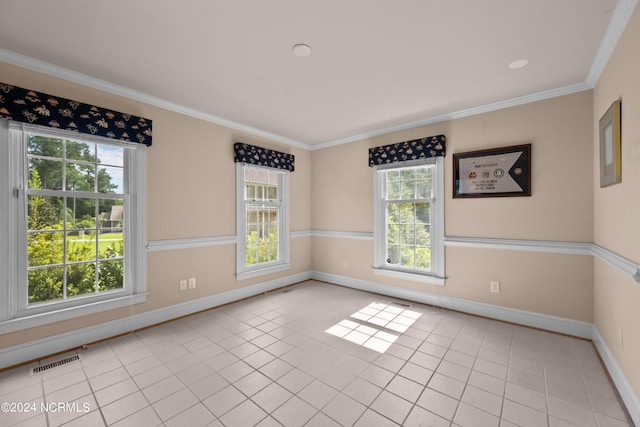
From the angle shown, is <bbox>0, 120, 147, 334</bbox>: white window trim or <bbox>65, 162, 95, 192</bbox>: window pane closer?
<bbox>0, 120, 147, 334</bbox>: white window trim

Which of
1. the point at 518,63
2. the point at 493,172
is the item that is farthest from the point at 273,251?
the point at 518,63

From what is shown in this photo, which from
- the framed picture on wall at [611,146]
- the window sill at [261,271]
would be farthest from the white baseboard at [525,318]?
the framed picture on wall at [611,146]

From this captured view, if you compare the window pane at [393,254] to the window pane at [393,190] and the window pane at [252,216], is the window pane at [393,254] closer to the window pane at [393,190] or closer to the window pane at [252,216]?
the window pane at [393,190]

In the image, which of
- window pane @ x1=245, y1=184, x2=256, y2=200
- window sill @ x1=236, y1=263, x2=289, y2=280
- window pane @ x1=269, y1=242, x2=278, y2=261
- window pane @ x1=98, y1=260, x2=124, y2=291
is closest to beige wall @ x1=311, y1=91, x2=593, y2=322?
window sill @ x1=236, y1=263, x2=289, y2=280

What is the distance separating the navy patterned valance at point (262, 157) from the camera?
391 cm

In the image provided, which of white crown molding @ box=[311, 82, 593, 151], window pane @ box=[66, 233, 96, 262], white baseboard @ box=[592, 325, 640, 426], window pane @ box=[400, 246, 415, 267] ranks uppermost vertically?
white crown molding @ box=[311, 82, 593, 151]

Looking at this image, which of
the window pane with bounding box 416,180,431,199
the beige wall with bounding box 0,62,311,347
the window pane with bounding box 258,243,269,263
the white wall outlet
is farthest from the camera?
the window pane with bounding box 258,243,269,263

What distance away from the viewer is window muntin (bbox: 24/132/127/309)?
2445 mm

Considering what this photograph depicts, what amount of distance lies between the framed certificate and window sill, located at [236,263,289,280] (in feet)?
9.60

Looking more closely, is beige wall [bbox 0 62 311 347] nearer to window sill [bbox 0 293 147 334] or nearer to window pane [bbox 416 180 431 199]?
window sill [bbox 0 293 147 334]

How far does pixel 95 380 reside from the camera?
2105 millimetres

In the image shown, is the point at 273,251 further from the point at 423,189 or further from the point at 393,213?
the point at 423,189

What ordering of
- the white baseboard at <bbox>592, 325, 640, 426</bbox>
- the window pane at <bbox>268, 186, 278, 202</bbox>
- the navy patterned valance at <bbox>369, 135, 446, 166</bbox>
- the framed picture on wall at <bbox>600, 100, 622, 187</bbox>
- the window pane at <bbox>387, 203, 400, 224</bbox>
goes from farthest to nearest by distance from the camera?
the window pane at <bbox>268, 186, 278, 202</bbox> → the window pane at <bbox>387, 203, 400, 224</bbox> → the navy patterned valance at <bbox>369, 135, 446, 166</bbox> → the framed picture on wall at <bbox>600, 100, 622, 187</bbox> → the white baseboard at <bbox>592, 325, 640, 426</bbox>

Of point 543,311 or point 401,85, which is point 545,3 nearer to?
point 401,85
